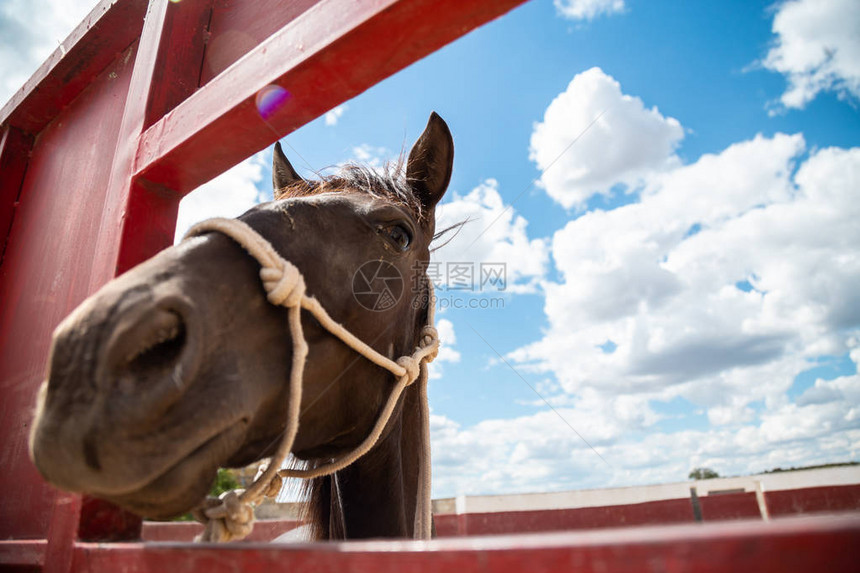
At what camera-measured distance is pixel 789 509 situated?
10000 millimetres

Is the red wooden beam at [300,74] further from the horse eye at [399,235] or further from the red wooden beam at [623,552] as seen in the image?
the red wooden beam at [623,552]

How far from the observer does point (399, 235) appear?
173cm

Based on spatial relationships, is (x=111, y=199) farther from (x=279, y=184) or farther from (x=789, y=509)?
(x=789, y=509)

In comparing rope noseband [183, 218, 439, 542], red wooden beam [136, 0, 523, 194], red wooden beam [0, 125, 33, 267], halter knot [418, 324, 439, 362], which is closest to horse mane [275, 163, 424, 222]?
red wooden beam [136, 0, 523, 194]

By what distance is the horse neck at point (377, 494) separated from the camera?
1.64 meters

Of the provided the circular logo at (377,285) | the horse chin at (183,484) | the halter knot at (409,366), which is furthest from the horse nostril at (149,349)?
the halter knot at (409,366)

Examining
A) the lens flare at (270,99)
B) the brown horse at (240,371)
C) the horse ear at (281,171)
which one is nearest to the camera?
the brown horse at (240,371)

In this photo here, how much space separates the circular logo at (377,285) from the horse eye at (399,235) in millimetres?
103

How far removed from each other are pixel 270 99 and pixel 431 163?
0.78 metres

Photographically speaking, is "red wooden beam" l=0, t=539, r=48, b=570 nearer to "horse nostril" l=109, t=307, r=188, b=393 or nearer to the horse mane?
"horse nostril" l=109, t=307, r=188, b=393

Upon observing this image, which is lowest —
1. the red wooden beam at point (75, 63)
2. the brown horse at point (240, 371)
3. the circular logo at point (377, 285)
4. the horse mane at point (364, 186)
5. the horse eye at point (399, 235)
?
the brown horse at point (240, 371)

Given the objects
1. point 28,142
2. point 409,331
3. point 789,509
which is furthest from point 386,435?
point 789,509

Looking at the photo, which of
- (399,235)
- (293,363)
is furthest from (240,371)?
(399,235)

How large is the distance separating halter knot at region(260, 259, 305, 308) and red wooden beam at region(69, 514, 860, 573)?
59cm
